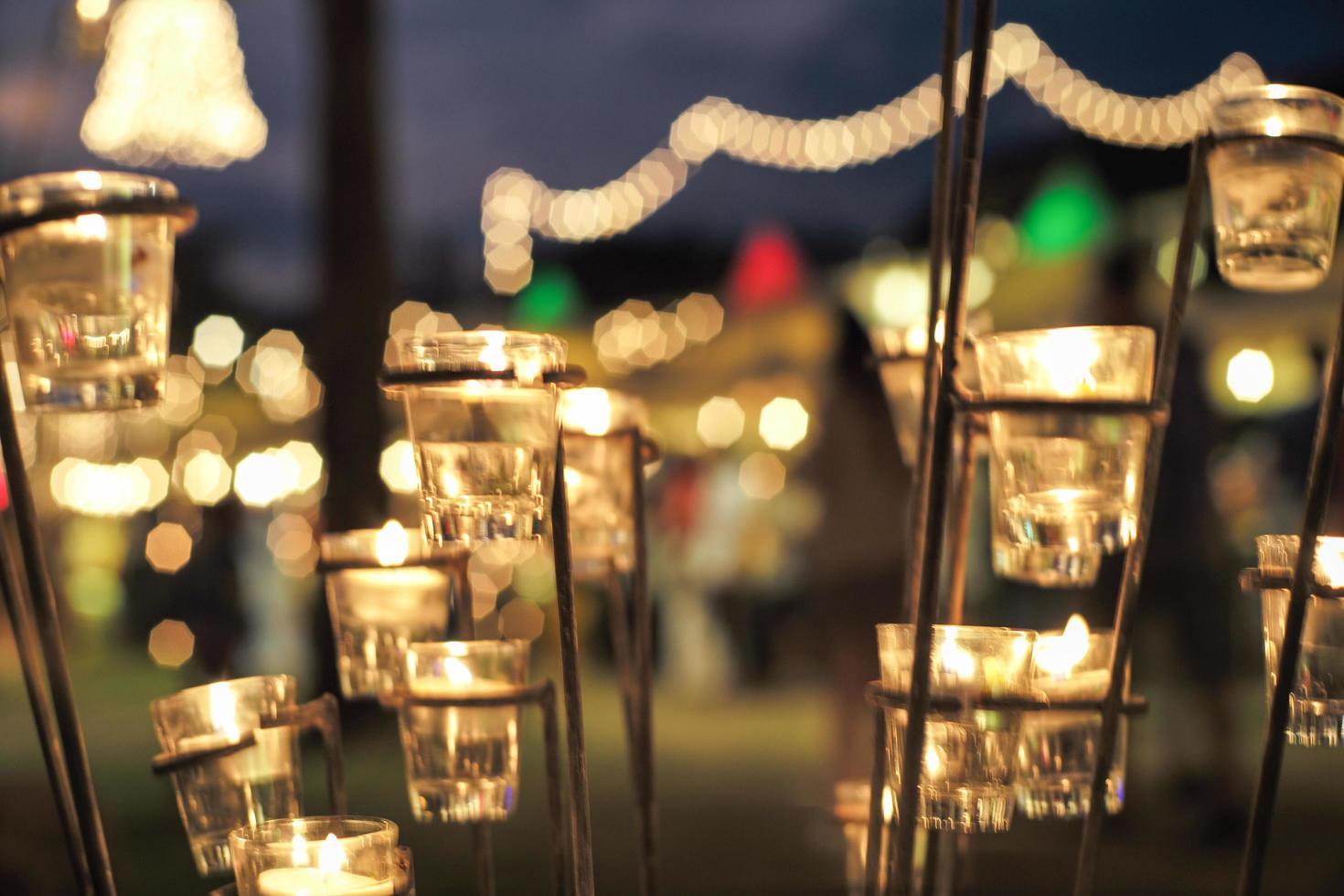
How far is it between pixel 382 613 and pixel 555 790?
257 millimetres

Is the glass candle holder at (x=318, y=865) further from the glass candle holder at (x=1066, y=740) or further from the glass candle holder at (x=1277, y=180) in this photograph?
the glass candle holder at (x=1277, y=180)

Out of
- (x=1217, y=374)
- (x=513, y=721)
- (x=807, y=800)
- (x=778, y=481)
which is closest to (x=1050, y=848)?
(x=807, y=800)

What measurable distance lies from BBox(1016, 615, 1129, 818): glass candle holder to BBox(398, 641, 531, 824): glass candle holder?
0.47m

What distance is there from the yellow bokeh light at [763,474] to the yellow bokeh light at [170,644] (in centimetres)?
353

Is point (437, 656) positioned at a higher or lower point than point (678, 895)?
higher

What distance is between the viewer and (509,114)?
22.2 metres

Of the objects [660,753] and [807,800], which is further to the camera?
[660,753]

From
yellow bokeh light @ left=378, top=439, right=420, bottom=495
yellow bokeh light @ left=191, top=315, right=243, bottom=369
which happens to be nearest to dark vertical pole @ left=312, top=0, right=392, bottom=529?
yellow bokeh light @ left=378, top=439, right=420, bottom=495

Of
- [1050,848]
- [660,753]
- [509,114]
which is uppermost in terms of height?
[509,114]

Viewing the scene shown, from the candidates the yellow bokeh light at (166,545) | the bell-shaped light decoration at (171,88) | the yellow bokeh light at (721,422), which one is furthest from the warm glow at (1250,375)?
the yellow bokeh light at (166,545)

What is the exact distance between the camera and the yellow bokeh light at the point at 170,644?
8773 millimetres

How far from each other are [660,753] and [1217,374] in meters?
3.83

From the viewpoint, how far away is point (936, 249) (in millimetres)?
1296

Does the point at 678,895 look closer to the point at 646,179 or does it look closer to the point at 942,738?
the point at 942,738
